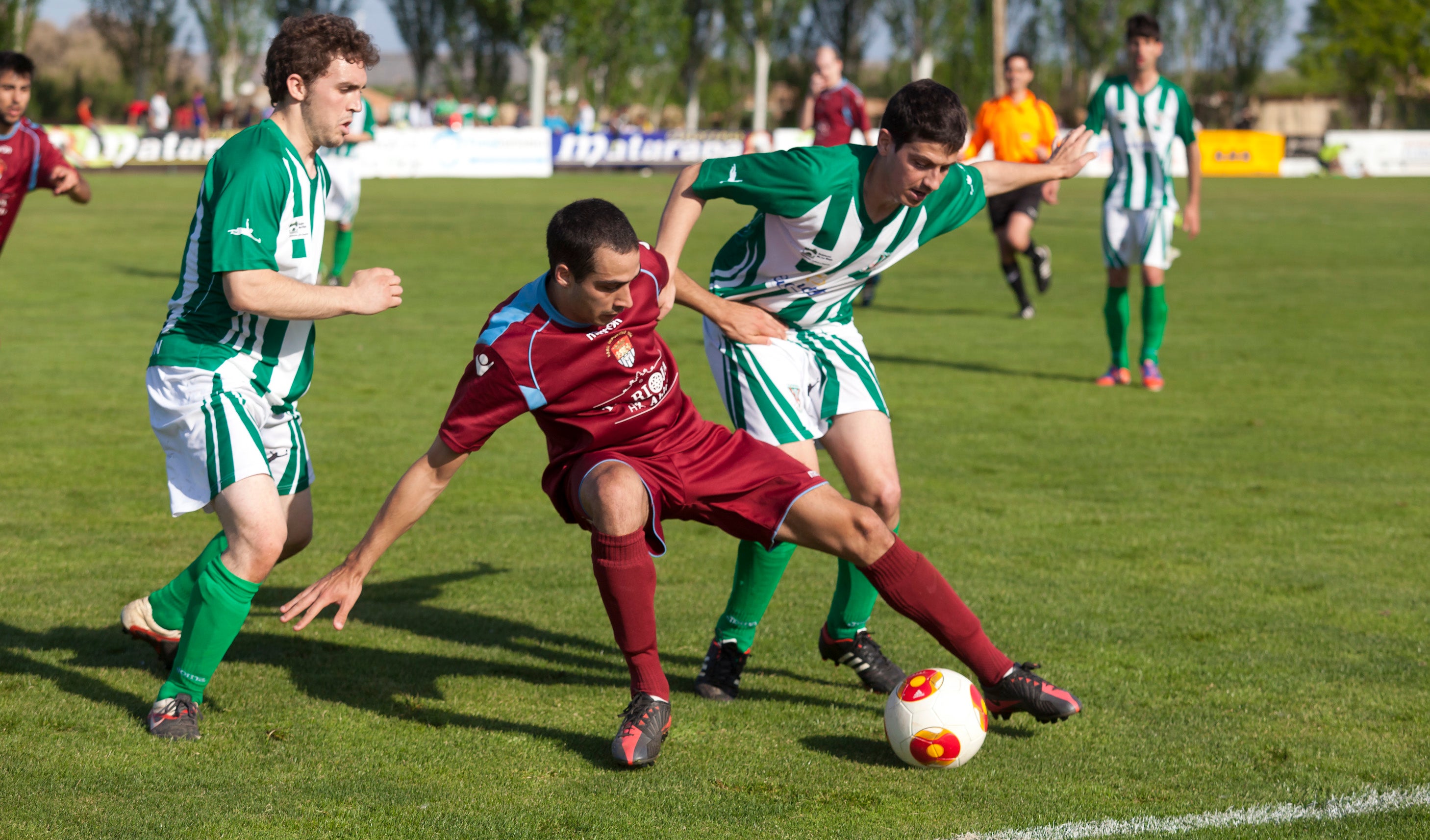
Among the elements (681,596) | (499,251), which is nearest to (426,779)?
(681,596)

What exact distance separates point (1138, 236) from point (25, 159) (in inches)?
274

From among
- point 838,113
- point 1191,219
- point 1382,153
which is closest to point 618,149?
point 1382,153

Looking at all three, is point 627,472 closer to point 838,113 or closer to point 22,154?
point 22,154

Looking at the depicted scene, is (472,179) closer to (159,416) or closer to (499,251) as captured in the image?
(499,251)

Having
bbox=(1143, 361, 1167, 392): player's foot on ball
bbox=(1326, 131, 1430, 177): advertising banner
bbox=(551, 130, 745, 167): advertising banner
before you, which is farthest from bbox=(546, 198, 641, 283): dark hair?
bbox=(1326, 131, 1430, 177): advertising banner

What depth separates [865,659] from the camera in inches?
174

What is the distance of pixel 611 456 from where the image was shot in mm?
3783

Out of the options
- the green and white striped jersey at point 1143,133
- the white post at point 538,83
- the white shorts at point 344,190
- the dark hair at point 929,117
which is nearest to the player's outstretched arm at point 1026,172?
the dark hair at point 929,117

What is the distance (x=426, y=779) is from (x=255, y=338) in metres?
1.35

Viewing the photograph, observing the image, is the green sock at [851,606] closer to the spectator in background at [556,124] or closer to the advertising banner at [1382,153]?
the spectator in background at [556,124]

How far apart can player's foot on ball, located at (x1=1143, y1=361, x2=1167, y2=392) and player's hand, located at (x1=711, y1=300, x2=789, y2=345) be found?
19.1 feet

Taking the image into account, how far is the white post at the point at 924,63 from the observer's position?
60719mm

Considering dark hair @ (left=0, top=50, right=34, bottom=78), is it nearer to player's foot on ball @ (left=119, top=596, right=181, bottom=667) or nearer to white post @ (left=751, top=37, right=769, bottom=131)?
player's foot on ball @ (left=119, top=596, right=181, bottom=667)

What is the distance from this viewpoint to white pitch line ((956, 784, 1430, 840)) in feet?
10.7
